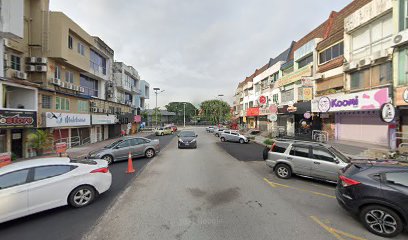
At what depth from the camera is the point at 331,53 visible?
17828mm

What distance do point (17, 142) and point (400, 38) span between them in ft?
86.0

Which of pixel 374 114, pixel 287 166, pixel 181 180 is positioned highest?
pixel 374 114

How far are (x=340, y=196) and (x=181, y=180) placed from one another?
18.2 feet

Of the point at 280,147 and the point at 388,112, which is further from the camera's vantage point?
the point at 388,112

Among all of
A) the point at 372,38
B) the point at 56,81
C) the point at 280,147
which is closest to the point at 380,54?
the point at 372,38

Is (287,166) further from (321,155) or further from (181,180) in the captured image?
(181,180)

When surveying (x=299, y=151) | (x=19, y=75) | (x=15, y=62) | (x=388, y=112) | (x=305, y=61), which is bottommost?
(x=299, y=151)

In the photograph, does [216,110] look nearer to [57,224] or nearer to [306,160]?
[306,160]

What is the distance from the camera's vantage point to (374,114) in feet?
44.2

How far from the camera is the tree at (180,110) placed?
A: 95500mm

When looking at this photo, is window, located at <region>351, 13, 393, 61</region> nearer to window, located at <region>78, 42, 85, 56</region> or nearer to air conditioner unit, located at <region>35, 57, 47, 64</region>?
air conditioner unit, located at <region>35, 57, 47, 64</region>

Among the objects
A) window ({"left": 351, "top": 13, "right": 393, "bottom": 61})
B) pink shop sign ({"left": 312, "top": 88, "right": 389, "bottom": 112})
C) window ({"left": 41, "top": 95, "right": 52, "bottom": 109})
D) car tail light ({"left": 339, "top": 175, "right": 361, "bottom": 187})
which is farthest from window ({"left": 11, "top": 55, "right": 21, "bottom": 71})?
window ({"left": 351, "top": 13, "right": 393, "bottom": 61})

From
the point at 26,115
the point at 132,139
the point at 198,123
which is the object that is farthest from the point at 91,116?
the point at 198,123

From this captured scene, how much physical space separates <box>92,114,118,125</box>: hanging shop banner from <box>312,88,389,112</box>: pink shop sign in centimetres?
2422
